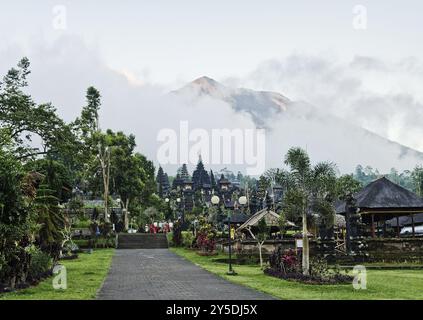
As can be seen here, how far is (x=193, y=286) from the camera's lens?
747 inches

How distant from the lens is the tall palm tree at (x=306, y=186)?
20.8 metres

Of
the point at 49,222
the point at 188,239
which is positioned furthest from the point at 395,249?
the point at 188,239

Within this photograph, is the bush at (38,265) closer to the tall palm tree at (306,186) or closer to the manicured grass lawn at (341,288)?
the manicured grass lawn at (341,288)

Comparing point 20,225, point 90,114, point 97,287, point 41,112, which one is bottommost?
point 97,287

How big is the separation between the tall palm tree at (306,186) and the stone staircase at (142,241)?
30334 mm

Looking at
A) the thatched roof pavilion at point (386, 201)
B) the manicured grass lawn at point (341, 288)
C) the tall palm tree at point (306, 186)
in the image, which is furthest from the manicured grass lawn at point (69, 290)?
the thatched roof pavilion at point (386, 201)

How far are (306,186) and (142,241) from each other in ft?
110

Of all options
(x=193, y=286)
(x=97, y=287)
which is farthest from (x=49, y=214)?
(x=193, y=286)

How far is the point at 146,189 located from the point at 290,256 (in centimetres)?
6295

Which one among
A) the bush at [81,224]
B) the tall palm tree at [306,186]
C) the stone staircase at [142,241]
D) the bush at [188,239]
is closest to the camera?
the tall palm tree at [306,186]

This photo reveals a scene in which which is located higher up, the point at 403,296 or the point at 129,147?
the point at 129,147

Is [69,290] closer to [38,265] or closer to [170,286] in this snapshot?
[170,286]

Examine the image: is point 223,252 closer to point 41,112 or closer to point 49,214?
point 41,112

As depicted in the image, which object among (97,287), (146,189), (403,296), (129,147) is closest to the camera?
(403,296)
